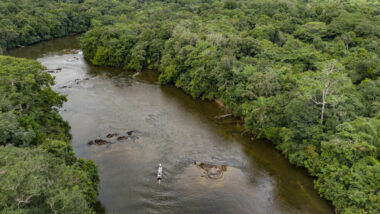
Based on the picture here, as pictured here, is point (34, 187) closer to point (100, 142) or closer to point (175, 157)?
point (175, 157)

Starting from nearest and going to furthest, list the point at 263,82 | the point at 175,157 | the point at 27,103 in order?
1. the point at 27,103
2. the point at 175,157
3. the point at 263,82

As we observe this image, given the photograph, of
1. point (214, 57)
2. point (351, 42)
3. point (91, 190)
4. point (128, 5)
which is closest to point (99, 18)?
point (128, 5)

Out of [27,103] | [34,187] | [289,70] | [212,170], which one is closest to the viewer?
[34,187]

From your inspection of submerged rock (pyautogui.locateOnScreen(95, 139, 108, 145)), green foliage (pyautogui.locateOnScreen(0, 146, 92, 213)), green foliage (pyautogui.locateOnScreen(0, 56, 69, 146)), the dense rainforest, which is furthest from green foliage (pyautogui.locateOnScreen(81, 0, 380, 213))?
green foliage (pyautogui.locateOnScreen(0, 56, 69, 146))

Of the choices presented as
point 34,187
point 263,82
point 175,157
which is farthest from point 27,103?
point 263,82

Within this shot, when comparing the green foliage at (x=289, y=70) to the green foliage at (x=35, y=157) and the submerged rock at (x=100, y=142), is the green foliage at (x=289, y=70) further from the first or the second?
the green foliage at (x=35, y=157)

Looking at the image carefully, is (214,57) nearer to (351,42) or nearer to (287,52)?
(287,52)

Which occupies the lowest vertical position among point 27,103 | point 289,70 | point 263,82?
point 27,103
